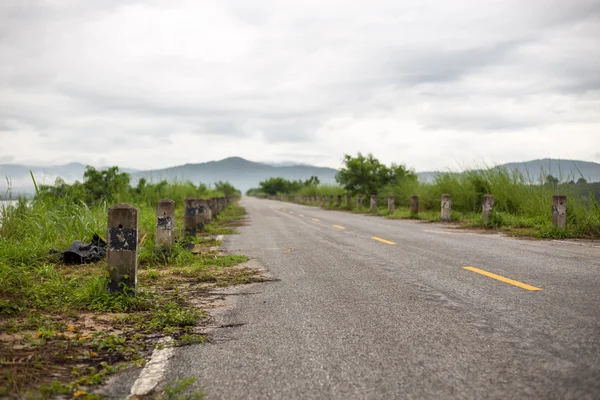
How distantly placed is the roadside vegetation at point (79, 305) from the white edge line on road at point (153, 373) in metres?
0.09

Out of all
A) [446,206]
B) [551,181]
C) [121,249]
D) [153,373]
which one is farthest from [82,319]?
[446,206]

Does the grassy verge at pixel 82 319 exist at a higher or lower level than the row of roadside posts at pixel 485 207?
lower

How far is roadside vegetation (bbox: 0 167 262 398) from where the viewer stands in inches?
109

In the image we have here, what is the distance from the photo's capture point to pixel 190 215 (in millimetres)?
10820

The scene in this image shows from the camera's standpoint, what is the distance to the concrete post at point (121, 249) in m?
4.50

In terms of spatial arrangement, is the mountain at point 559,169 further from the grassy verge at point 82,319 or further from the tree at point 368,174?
the tree at point 368,174

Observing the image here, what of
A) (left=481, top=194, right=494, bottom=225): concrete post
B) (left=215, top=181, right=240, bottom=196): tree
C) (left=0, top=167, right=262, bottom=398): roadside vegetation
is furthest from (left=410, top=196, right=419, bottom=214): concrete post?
(left=215, top=181, right=240, bottom=196): tree

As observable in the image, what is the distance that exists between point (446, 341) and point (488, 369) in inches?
20.3

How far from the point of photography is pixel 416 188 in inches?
916

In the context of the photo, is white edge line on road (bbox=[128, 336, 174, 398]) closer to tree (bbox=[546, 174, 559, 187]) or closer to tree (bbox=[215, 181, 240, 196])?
tree (bbox=[546, 174, 559, 187])

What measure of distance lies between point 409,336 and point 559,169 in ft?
37.6

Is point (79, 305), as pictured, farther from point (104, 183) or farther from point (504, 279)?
point (104, 183)

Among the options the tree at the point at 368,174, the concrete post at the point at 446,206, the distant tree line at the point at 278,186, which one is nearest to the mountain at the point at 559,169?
the concrete post at the point at 446,206

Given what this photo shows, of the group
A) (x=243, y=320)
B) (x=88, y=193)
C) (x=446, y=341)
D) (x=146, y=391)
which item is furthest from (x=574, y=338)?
(x=88, y=193)
